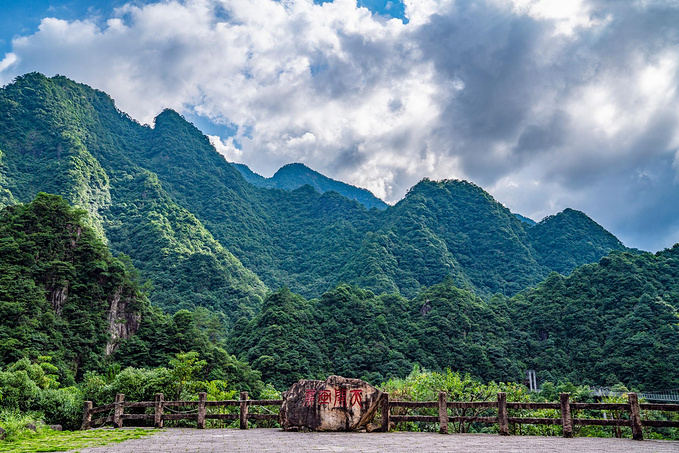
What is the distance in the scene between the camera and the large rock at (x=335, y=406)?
926 centimetres

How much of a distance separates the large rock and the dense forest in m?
5.99

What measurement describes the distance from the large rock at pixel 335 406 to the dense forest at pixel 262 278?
599cm

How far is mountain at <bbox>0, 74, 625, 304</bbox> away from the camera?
219ft

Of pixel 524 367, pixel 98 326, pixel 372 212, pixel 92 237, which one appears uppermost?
pixel 372 212

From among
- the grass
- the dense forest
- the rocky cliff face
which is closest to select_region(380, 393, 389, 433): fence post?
the grass

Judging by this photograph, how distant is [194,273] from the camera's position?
6284 cm

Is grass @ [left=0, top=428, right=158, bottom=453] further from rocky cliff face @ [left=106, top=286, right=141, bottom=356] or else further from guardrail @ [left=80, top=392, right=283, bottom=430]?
rocky cliff face @ [left=106, top=286, right=141, bottom=356]

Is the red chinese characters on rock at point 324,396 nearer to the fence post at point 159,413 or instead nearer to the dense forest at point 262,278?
the fence post at point 159,413

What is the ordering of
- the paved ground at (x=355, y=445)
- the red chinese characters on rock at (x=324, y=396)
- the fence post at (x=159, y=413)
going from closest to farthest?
1. the paved ground at (x=355, y=445)
2. the red chinese characters on rock at (x=324, y=396)
3. the fence post at (x=159, y=413)

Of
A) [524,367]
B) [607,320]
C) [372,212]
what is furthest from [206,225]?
[607,320]

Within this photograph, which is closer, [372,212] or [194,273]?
[194,273]

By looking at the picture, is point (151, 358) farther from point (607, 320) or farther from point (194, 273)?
point (607, 320)

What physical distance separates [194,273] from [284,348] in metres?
25.3

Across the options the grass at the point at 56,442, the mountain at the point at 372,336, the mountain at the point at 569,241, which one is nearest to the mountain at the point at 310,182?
the mountain at the point at 569,241
